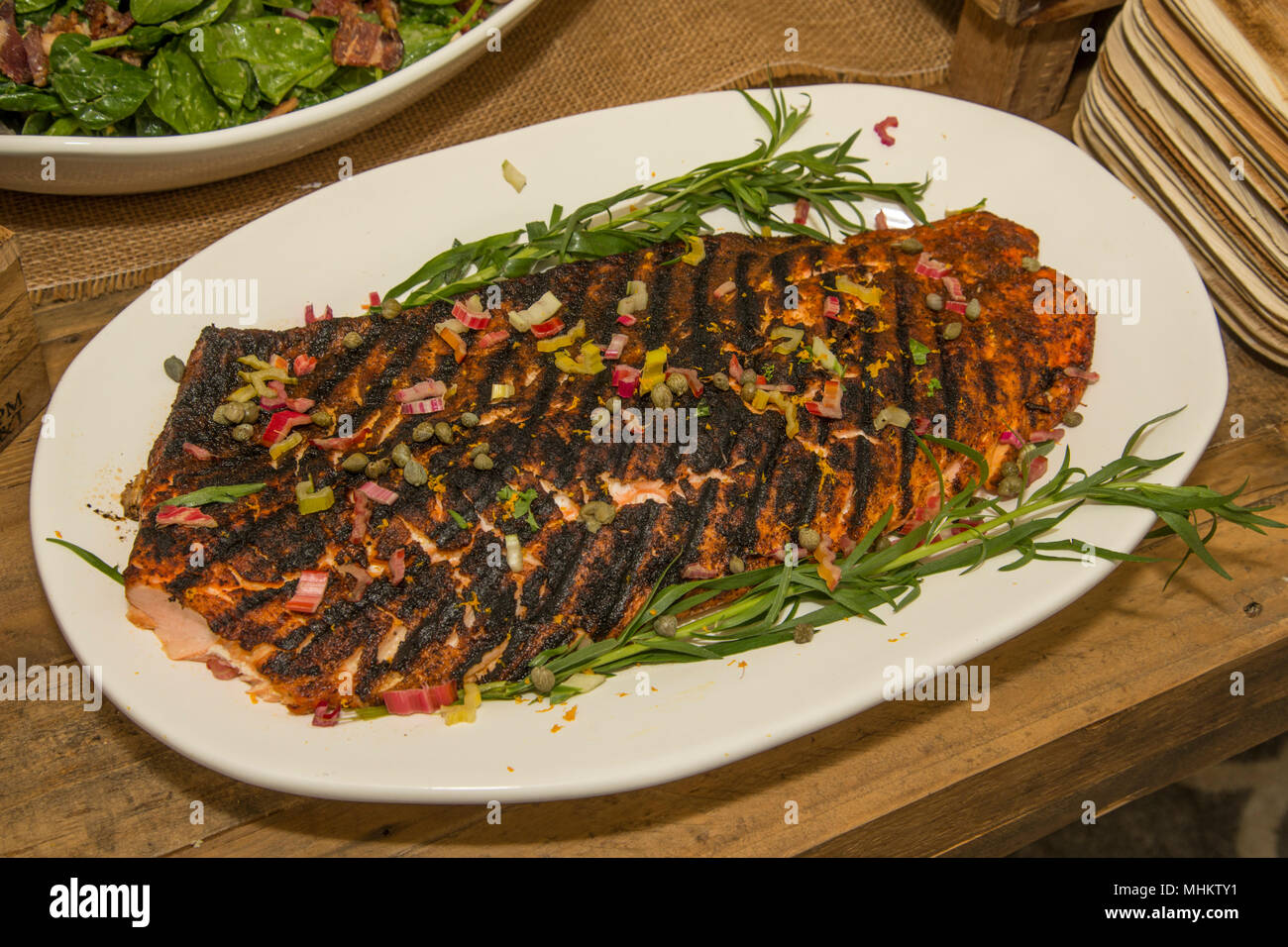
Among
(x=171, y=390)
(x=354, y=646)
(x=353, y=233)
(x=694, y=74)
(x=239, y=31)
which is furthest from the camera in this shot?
(x=694, y=74)

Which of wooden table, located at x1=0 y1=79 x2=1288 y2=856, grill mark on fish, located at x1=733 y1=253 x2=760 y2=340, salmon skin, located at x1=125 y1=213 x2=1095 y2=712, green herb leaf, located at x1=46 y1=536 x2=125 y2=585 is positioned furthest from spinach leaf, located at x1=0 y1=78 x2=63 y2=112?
grill mark on fish, located at x1=733 y1=253 x2=760 y2=340

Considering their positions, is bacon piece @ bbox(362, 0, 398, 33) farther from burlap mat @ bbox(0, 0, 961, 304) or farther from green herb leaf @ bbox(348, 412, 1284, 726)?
green herb leaf @ bbox(348, 412, 1284, 726)

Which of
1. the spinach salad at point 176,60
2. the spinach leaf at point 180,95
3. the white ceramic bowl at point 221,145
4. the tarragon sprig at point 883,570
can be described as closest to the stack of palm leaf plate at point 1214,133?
the tarragon sprig at point 883,570

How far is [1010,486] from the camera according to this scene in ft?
9.95

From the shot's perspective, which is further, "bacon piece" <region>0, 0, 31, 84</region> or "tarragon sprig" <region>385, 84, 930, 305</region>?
"bacon piece" <region>0, 0, 31, 84</region>

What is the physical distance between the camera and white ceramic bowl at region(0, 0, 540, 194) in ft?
11.2

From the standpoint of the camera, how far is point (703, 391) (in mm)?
2920

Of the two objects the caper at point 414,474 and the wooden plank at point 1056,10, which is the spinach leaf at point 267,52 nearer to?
the caper at point 414,474

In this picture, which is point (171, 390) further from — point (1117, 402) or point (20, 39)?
point (1117, 402)

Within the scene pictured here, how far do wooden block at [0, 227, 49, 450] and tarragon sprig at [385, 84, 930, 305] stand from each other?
1131 mm

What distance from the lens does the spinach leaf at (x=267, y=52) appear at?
3.77 m

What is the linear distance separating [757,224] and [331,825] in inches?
90.9

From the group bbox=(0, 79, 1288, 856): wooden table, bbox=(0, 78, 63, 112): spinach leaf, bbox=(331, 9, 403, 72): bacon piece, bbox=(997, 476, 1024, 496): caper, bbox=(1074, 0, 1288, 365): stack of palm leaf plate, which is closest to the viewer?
bbox=(0, 79, 1288, 856): wooden table

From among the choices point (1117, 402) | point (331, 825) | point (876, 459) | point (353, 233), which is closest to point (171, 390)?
point (353, 233)
